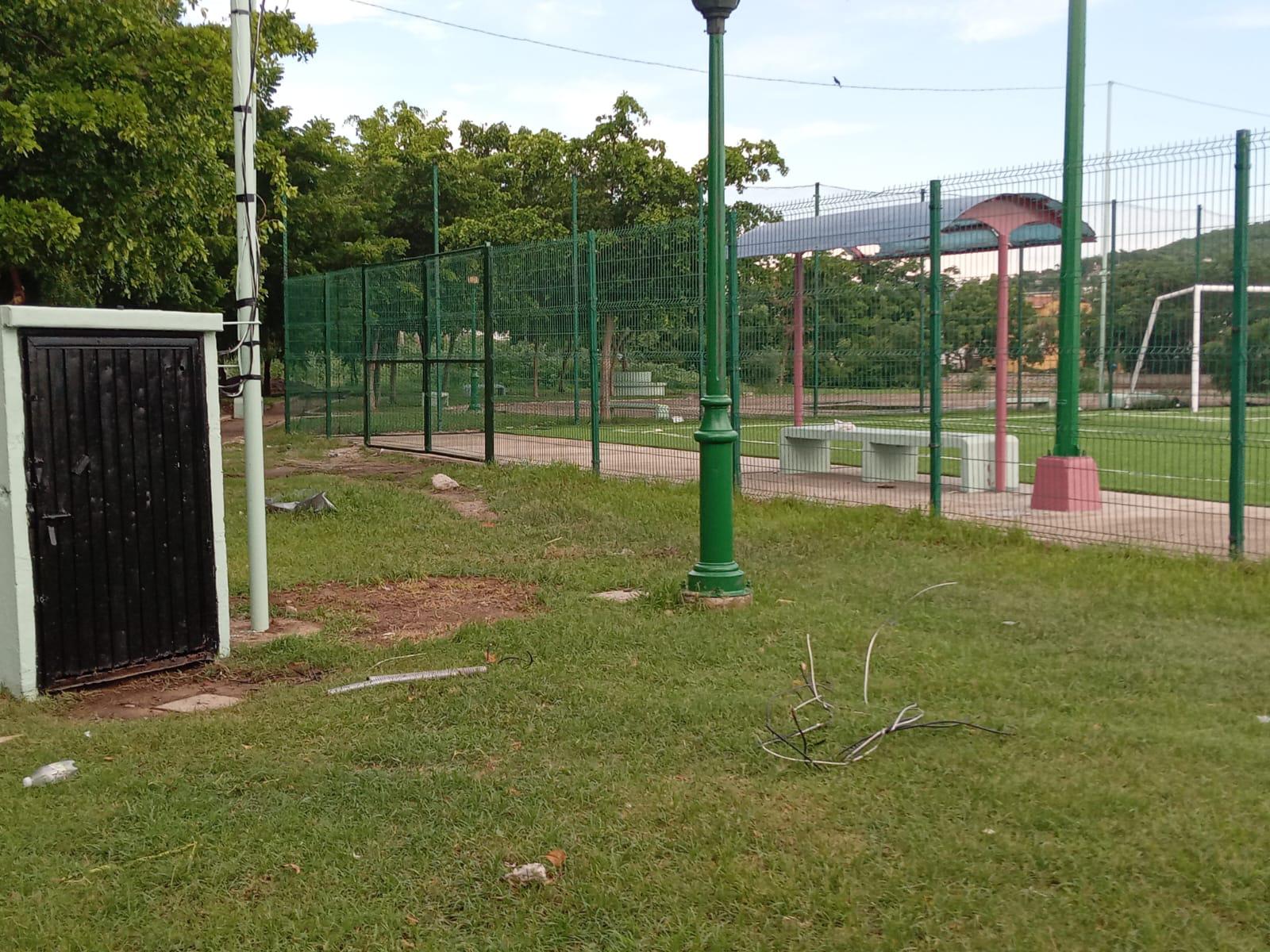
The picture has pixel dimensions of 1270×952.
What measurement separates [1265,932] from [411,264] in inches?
610

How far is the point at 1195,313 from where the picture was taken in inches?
306

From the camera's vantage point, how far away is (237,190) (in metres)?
6.63

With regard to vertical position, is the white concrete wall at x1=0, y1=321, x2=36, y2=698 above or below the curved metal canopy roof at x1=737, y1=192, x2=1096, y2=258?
below

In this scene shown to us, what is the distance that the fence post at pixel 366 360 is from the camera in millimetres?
17547

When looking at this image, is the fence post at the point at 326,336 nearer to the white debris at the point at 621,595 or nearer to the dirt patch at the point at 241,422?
the dirt patch at the point at 241,422

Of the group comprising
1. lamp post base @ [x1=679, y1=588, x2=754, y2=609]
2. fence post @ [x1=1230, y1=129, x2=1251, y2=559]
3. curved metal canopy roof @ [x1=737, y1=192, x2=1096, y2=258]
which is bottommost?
lamp post base @ [x1=679, y1=588, x2=754, y2=609]

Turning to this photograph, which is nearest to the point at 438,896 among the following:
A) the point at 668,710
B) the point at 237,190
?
the point at 668,710

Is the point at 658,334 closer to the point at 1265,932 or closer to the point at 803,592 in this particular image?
the point at 803,592

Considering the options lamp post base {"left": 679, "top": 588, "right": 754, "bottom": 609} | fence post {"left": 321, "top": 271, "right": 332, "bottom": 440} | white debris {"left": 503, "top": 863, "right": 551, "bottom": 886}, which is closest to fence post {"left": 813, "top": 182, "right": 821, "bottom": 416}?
lamp post base {"left": 679, "top": 588, "right": 754, "bottom": 609}

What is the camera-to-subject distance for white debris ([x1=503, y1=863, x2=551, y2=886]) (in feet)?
11.4

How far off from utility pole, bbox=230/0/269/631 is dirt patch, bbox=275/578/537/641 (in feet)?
1.91

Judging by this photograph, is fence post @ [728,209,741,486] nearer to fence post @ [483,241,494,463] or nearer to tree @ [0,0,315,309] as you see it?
fence post @ [483,241,494,463]

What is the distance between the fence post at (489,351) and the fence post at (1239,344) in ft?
28.4

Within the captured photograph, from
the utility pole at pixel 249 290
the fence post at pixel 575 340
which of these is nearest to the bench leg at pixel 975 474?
the fence post at pixel 575 340
